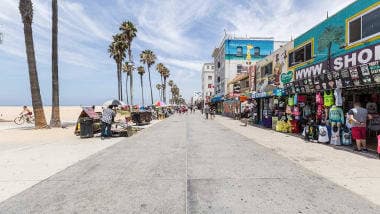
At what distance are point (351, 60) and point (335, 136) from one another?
341 cm

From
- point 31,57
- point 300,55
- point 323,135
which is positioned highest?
point 31,57

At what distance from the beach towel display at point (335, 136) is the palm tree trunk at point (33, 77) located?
18178 millimetres

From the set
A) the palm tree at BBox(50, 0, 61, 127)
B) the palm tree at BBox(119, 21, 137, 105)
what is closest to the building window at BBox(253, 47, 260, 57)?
the palm tree at BBox(119, 21, 137, 105)

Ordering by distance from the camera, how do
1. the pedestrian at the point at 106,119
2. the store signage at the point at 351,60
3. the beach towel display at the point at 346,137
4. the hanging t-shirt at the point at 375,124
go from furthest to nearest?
1. the pedestrian at the point at 106,119
2. the hanging t-shirt at the point at 375,124
3. the beach towel display at the point at 346,137
4. the store signage at the point at 351,60

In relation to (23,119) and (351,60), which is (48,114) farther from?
(351,60)

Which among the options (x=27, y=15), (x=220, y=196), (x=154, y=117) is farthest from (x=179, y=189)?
(x=154, y=117)

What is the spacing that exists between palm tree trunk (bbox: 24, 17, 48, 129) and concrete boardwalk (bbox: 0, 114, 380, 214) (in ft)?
41.7

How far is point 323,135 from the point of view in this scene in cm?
1106

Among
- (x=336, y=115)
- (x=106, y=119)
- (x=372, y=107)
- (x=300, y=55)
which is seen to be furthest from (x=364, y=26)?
(x=106, y=119)

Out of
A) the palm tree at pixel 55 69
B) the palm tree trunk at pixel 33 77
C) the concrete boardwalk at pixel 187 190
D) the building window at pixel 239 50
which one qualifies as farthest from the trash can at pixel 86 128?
the building window at pixel 239 50

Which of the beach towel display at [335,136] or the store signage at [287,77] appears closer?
the beach towel display at [335,136]

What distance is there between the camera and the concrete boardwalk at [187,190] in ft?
12.8

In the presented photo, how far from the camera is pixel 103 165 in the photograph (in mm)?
6875

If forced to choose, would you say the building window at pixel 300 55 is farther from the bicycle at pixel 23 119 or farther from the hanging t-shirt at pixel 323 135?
the bicycle at pixel 23 119
